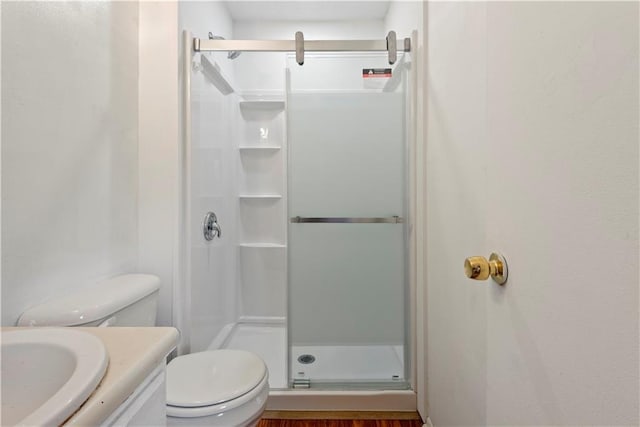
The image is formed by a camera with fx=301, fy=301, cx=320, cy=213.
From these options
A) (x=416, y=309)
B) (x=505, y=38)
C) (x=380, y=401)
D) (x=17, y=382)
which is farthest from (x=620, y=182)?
(x=380, y=401)

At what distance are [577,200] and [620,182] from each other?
8 cm

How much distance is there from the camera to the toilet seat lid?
97 centimetres

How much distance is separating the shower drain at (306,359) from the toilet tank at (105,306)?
817mm

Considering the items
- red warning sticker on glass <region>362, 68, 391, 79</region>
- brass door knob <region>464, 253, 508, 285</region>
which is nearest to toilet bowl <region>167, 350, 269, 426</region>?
brass door knob <region>464, 253, 508, 285</region>

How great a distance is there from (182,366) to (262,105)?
6.60ft

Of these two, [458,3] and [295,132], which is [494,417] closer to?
[458,3]

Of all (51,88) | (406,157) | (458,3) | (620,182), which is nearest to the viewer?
(620,182)

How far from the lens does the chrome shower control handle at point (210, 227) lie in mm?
1732

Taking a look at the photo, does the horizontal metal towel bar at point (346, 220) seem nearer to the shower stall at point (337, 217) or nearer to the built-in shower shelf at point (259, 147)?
the shower stall at point (337, 217)

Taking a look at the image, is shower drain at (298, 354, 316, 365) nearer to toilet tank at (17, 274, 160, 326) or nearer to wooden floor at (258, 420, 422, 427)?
wooden floor at (258, 420, 422, 427)

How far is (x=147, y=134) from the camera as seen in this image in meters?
1.38

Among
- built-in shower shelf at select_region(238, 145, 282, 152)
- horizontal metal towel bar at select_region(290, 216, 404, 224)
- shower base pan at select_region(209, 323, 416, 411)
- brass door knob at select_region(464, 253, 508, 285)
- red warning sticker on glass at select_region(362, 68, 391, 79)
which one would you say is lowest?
shower base pan at select_region(209, 323, 416, 411)

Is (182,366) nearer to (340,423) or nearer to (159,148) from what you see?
(340,423)

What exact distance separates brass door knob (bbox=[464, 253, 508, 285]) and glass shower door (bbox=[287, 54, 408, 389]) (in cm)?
94
